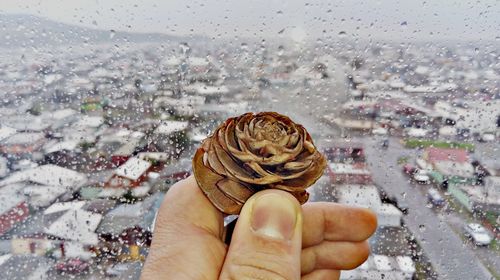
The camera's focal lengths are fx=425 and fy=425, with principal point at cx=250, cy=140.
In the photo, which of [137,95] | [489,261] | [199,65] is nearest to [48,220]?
[137,95]

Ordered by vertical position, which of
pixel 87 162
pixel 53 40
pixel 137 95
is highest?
pixel 53 40

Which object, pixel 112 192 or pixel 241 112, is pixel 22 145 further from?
pixel 241 112

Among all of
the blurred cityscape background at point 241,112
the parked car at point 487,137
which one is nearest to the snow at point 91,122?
the blurred cityscape background at point 241,112

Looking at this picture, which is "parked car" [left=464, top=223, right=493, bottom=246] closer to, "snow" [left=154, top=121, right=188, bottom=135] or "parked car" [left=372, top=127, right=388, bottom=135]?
"parked car" [left=372, top=127, right=388, bottom=135]

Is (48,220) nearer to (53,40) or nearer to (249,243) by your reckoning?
(53,40)

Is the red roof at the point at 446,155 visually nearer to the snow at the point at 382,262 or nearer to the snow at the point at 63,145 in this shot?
the snow at the point at 382,262
